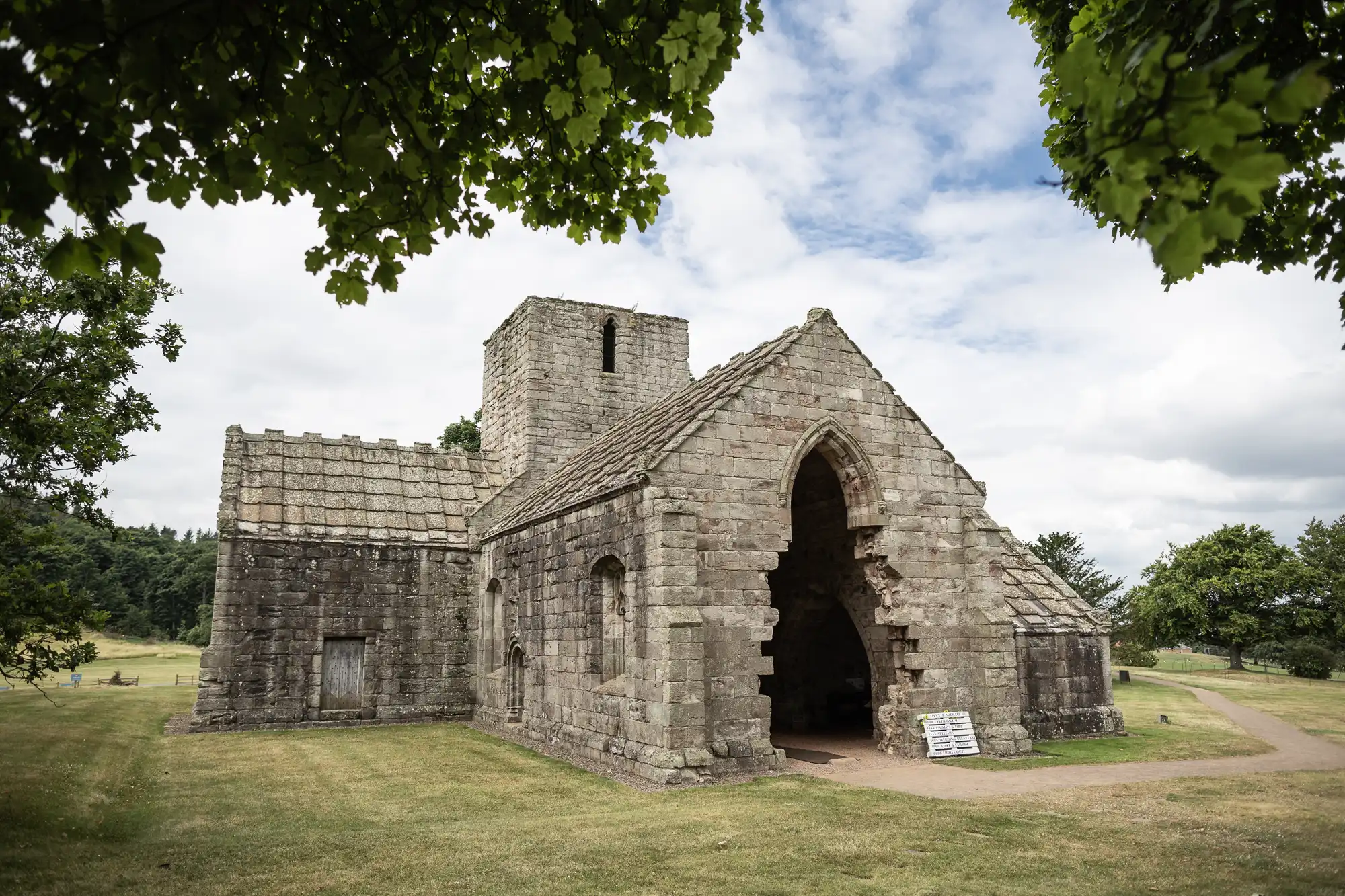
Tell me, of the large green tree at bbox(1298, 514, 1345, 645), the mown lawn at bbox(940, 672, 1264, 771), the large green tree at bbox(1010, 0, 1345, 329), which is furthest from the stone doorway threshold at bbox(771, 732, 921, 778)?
the large green tree at bbox(1298, 514, 1345, 645)

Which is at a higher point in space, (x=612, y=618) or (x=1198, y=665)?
(x=612, y=618)

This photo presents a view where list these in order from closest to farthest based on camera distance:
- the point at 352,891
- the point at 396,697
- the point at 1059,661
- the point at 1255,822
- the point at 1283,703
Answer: the point at 352,891
the point at 1255,822
the point at 1059,661
the point at 396,697
the point at 1283,703

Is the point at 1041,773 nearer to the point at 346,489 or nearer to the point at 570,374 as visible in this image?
the point at 570,374

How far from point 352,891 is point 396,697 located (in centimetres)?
1354

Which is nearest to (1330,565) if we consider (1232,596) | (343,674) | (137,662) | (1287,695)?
(1232,596)

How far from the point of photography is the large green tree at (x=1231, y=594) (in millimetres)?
42344

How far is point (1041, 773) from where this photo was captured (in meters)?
12.7

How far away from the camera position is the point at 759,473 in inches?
540

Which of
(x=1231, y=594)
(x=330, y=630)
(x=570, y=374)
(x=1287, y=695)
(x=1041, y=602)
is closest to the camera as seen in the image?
(x=1041, y=602)

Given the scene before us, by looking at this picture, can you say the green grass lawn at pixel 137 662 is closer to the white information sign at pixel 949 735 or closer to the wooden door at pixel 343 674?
the wooden door at pixel 343 674

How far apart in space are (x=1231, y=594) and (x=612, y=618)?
41.3 metres

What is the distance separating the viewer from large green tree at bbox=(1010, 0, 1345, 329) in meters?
2.68

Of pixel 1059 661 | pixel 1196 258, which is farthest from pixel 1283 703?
pixel 1196 258

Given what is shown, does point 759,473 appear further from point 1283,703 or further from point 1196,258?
point 1283,703
